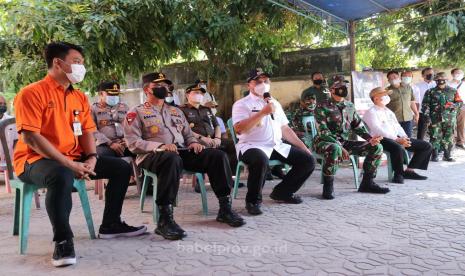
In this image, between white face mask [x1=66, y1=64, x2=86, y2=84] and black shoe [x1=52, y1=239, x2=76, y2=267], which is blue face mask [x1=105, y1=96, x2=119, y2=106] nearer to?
white face mask [x1=66, y1=64, x2=86, y2=84]

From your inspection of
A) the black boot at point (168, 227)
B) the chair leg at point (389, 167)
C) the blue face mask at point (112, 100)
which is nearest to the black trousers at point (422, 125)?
the chair leg at point (389, 167)

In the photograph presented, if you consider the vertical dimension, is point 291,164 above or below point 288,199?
above

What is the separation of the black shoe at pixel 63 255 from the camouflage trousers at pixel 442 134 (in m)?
6.58

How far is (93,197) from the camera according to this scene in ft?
18.0

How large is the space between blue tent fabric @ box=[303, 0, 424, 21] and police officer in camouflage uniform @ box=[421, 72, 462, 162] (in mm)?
1505

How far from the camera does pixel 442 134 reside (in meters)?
7.54

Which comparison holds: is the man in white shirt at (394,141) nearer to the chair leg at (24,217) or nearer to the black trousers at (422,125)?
the black trousers at (422,125)

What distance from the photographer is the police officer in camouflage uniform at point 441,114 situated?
7402 mm

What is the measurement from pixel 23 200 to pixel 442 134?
6.94 meters

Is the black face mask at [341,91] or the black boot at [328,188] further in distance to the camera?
the black face mask at [341,91]

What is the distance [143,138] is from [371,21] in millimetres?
7150

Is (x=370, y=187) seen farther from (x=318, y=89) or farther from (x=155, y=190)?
(x=155, y=190)

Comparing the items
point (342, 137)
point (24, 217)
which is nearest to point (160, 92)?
point (24, 217)

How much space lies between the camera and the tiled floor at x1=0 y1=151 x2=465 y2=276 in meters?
2.89
